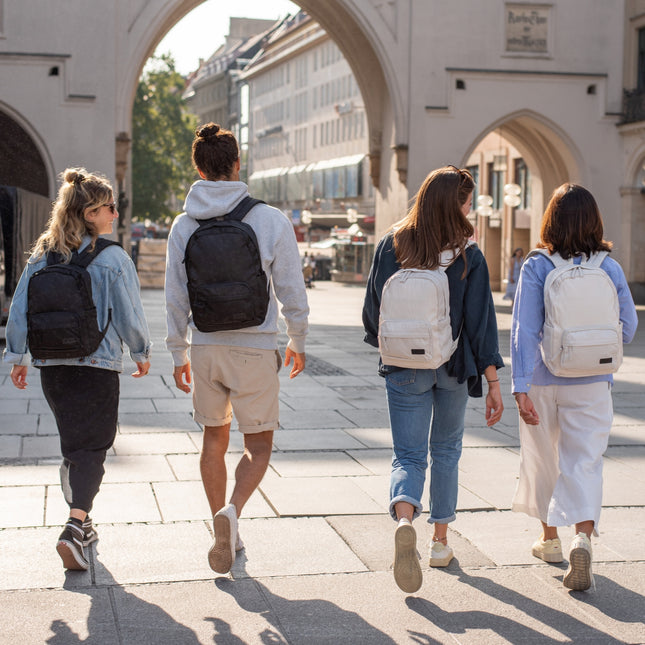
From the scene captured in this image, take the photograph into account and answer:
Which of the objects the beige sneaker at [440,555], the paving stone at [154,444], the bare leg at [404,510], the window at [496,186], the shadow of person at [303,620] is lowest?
the paving stone at [154,444]

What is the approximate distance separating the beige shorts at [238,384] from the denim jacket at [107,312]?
0.33m

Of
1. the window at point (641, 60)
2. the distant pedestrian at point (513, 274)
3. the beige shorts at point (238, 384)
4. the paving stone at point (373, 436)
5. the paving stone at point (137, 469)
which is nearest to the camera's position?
the beige shorts at point (238, 384)

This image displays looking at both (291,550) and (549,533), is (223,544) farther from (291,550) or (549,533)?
(549,533)

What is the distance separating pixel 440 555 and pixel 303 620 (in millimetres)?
880

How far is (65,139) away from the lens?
2334cm

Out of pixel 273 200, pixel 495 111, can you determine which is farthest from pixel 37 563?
pixel 273 200

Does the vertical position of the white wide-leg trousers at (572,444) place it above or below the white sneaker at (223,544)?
above

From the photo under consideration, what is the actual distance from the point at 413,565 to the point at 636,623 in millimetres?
816

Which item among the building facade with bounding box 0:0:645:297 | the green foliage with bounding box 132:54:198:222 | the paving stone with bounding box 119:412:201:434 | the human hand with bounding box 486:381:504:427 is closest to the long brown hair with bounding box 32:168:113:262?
the human hand with bounding box 486:381:504:427

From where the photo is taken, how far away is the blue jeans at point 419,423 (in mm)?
4695

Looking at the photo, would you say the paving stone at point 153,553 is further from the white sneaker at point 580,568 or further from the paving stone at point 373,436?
the paving stone at point 373,436

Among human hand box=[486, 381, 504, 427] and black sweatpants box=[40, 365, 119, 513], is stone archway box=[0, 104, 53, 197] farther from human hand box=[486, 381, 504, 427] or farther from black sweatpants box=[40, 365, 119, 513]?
human hand box=[486, 381, 504, 427]

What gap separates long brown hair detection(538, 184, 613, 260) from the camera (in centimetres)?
483

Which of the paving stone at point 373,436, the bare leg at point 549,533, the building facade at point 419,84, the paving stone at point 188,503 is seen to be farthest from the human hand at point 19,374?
the building facade at point 419,84
